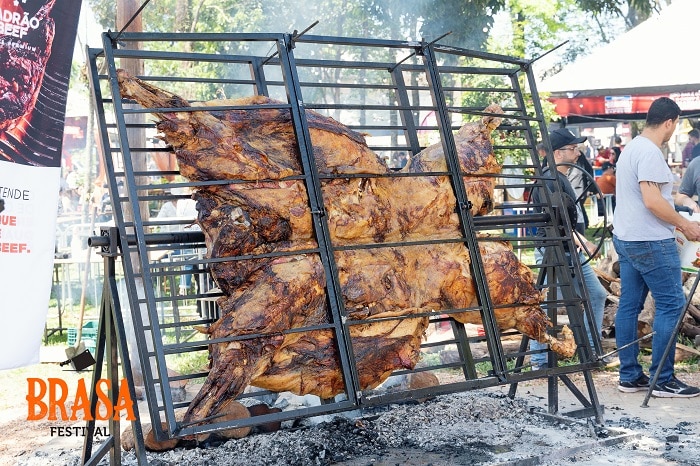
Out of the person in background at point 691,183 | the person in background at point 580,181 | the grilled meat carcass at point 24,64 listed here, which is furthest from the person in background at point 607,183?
the grilled meat carcass at point 24,64

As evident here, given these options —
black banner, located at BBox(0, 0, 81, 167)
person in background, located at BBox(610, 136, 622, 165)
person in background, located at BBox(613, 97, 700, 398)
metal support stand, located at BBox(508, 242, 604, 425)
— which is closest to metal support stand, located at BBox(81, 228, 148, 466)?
black banner, located at BBox(0, 0, 81, 167)

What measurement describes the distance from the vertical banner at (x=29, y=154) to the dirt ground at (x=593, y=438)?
26.5 inches

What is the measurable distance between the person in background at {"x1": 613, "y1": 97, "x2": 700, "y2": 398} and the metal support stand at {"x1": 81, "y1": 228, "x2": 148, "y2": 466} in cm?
387

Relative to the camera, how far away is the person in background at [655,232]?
18.2ft

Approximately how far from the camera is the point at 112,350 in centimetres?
374

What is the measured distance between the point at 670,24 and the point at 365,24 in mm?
6324

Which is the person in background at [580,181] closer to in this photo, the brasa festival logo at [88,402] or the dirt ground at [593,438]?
the dirt ground at [593,438]

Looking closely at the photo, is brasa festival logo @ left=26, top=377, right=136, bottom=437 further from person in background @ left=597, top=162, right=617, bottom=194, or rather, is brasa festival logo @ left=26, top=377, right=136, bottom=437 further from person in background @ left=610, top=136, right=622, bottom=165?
person in background @ left=610, top=136, right=622, bottom=165

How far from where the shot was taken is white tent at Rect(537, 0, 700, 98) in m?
9.74

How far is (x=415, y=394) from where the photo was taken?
12.8 feet

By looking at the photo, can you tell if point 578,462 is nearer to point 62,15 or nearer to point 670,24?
point 62,15

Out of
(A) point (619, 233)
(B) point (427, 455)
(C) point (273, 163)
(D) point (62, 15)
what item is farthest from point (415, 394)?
(D) point (62, 15)

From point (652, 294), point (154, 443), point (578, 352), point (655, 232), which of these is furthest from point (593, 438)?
point (154, 443)

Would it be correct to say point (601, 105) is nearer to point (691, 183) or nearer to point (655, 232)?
point (691, 183)
